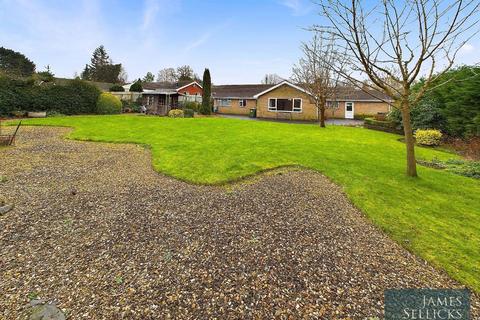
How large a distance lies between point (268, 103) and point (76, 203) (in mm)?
30351

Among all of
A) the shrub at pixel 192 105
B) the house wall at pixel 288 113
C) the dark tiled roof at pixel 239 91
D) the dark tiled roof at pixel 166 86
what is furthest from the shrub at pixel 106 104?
the dark tiled roof at pixel 239 91

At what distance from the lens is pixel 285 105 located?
3297cm

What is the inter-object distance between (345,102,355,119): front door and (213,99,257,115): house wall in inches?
522

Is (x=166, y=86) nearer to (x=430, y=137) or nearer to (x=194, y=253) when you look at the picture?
(x=430, y=137)

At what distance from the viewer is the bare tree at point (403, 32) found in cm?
677

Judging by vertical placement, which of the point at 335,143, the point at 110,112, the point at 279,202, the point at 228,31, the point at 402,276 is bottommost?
the point at 402,276

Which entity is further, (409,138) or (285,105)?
(285,105)

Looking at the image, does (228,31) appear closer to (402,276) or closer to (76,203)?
(76,203)

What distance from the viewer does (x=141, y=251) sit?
4000mm

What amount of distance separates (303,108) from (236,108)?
1163 cm

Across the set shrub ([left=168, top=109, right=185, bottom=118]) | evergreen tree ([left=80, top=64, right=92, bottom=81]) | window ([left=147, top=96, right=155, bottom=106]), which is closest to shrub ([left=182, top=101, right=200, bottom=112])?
window ([left=147, top=96, right=155, bottom=106])

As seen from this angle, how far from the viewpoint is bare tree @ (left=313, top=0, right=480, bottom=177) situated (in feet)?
22.2

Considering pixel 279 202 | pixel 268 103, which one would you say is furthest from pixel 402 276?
pixel 268 103

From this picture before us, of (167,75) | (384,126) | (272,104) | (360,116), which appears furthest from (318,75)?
(167,75)
